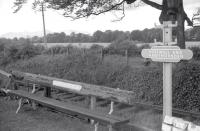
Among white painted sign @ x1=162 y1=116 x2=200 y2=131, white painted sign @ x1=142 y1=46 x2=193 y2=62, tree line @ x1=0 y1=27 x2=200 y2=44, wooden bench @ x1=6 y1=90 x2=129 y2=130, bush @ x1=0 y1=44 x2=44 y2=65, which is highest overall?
tree line @ x1=0 y1=27 x2=200 y2=44

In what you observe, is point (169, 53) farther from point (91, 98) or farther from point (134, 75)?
point (134, 75)

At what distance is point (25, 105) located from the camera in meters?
8.91

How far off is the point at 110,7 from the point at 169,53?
840cm

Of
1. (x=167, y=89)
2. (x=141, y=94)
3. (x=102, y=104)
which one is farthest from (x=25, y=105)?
(x=167, y=89)

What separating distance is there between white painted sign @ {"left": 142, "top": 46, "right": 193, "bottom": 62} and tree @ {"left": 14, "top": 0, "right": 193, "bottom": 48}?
19.8ft

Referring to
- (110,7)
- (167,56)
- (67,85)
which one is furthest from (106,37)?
(167,56)

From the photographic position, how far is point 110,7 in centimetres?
1254

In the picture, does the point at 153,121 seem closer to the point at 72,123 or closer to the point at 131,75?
the point at 72,123

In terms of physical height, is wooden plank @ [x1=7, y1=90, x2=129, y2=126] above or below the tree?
below

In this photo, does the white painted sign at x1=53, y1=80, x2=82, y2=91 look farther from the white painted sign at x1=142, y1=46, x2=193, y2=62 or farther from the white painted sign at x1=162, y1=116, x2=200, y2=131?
the white painted sign at x1=162, y1=116, x2=200, y2=131

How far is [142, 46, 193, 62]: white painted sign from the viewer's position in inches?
172

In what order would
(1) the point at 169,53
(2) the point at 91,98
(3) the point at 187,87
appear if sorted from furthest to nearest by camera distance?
(3) the point at 187,87 < (2) the point at 91,98 < (1) the point at 169,53

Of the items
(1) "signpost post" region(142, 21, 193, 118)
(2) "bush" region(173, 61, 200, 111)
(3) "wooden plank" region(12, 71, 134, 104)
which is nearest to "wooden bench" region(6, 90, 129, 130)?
(3) "wooden plank" region(12, 71, 134, 104)

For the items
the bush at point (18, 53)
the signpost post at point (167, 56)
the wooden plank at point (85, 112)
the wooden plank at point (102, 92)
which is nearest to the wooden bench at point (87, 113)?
the wooden plank at point (85, 112)
